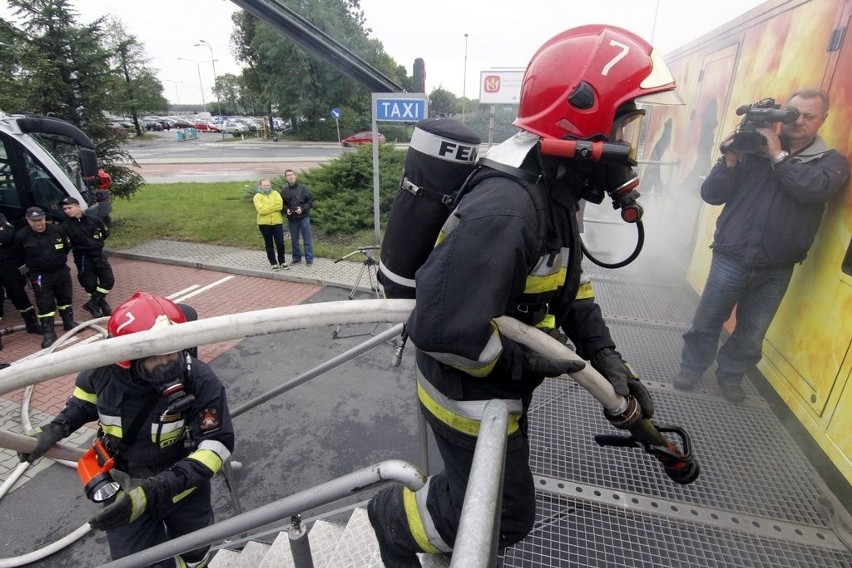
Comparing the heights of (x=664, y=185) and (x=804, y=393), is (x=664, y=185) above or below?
above

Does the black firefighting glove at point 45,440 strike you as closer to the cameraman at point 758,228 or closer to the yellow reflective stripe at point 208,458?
the yellow reflective stripe at point 208,458

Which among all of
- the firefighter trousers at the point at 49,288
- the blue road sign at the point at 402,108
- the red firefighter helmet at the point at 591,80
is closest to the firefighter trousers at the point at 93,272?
the firefighter trousers at the point at 49,288

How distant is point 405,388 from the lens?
15.7ft

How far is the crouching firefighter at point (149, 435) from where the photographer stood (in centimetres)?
214

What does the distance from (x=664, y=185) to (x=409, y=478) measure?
5.92m

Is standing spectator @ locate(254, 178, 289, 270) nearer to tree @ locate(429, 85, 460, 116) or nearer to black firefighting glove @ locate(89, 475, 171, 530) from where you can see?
black firefighting glove @ locate(89, 475, 171, 530)

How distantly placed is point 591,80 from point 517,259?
2.34 feet

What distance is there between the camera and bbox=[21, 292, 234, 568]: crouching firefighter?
2.14 m

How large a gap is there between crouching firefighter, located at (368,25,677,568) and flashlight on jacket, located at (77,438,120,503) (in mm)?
1259

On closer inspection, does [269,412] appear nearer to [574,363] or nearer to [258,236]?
[574,363]

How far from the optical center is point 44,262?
5.87 meters

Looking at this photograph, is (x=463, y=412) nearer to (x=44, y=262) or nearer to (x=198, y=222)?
(x=44, y=262)

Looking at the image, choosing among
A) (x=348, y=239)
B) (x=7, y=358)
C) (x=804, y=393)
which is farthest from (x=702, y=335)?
(x=348, y=239)

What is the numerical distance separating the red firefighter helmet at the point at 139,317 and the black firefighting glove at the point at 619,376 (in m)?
1.95
